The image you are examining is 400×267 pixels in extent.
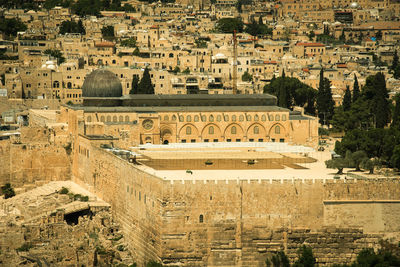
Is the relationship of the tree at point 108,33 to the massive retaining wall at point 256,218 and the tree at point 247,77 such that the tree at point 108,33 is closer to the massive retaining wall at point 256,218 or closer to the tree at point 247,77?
the tree at point 247,77

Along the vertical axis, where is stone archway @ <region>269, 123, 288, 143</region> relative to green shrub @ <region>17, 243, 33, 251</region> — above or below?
above

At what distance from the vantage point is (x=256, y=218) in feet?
174

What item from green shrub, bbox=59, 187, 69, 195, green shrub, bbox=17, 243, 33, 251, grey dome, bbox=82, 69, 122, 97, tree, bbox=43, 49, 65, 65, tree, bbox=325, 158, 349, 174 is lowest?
green shrub, bbox=17, 243, 33, 251

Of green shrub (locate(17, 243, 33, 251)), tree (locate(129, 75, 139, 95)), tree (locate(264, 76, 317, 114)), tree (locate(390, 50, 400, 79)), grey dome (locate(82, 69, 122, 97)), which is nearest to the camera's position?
green shrub (locate(17, 243, 33, 251))

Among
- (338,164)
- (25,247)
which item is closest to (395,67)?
(338,164)

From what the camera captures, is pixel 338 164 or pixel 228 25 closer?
pixel 338 164

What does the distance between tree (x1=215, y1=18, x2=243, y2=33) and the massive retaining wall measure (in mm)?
95325

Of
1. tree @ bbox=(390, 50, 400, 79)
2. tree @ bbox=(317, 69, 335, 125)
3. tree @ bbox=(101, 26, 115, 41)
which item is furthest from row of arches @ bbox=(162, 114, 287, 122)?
tree @ bbox=(101, 26, 115, 41)

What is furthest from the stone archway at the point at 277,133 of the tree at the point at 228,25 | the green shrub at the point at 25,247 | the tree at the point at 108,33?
the tree at the point at 228,25

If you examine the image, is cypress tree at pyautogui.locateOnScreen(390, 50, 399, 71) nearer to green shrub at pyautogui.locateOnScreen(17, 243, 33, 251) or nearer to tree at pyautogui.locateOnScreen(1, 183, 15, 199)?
tree at pyautogui.locateOnScreen(1, 183, 15, 199)

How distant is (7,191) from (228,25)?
84.2 m

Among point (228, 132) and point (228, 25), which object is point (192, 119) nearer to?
point (228, 132)

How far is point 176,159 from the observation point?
2520 inches

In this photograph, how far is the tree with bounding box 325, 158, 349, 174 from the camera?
190ft
